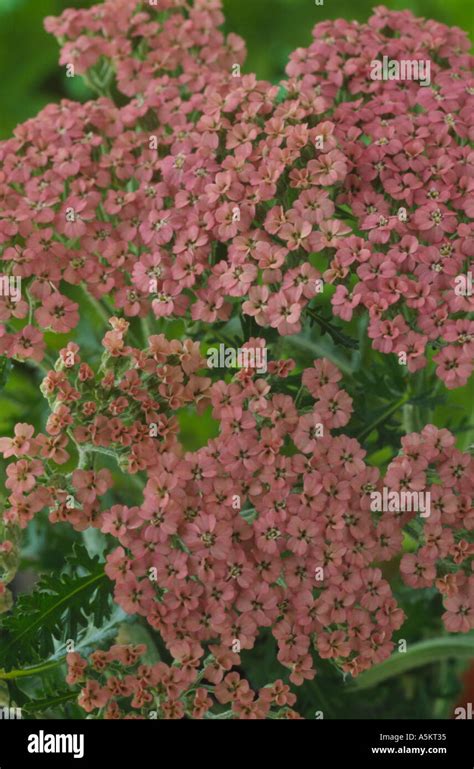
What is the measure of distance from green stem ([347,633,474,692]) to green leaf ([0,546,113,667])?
28 centimetres

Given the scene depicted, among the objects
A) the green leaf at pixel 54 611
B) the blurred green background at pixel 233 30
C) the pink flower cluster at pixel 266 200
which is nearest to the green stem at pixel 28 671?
the green leaf at pixel 54 611

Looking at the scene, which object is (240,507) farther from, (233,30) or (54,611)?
(233,30)

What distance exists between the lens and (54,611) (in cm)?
76

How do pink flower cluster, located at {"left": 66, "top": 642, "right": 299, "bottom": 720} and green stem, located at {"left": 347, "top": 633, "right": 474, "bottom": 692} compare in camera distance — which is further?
green stem, located at {"left": 347, "top": 633, "right": 474, "bottom": 692}

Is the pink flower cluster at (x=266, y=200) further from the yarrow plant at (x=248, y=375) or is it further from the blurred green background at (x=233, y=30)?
the blurred green background at (x=233, y=30)

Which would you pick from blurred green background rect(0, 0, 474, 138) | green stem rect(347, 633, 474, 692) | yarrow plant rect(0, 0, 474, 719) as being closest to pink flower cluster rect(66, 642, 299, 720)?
yarrow plant rect(0, 0, 474, 719)

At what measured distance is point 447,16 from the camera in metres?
1.65

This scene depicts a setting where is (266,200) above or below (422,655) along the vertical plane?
above

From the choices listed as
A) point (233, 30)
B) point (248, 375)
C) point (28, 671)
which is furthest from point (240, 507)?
point (233, 30)

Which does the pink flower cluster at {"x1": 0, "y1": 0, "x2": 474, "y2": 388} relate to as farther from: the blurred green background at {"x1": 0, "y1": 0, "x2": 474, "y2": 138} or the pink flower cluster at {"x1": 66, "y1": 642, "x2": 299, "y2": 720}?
the blurred green background at {"x1": 0, "y1": 0, "x2": 474, "y2": 138}

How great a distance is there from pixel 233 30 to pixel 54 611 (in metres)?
1.28

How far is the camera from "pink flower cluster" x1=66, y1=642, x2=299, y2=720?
2.43ft

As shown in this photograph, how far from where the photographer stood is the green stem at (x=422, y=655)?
2.89ft

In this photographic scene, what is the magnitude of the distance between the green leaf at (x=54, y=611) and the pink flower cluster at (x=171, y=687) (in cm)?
3
